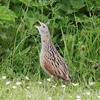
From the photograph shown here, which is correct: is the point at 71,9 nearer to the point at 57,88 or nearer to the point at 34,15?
the point at 34,15

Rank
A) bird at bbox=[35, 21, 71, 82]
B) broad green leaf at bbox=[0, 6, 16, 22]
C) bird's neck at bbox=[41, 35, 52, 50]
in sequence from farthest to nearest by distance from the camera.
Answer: broad green leaf at bbox=[0, 6, 16, 22], bird's neck at bbox=[41, 35, 52, 50], bird at bbox=[35, 21, 71, 82]

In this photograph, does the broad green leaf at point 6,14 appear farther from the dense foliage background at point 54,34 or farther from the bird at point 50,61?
the bird at point 50,61

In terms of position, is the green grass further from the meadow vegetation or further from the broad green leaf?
the broad green leaf

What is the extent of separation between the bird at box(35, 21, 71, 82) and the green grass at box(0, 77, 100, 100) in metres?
0.11

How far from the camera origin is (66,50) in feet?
28.9

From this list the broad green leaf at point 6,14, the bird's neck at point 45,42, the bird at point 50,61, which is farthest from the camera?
the broad green leaf at point 6,14

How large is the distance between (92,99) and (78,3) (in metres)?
2.58

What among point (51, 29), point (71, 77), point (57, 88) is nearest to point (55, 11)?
point (51, 29)

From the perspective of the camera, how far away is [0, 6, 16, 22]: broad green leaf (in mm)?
A: 8352

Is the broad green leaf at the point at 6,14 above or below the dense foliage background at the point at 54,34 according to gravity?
above

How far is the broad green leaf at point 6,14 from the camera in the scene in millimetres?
8352

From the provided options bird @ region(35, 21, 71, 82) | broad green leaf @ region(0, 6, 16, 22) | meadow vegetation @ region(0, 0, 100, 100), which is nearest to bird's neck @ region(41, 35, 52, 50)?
bird @ region(35, 21, 71, 82)

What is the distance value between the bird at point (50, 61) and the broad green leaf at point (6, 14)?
1.90 feet

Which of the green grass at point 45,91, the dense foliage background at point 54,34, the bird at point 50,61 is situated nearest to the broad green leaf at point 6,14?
the dense foliage background at point 54,34
